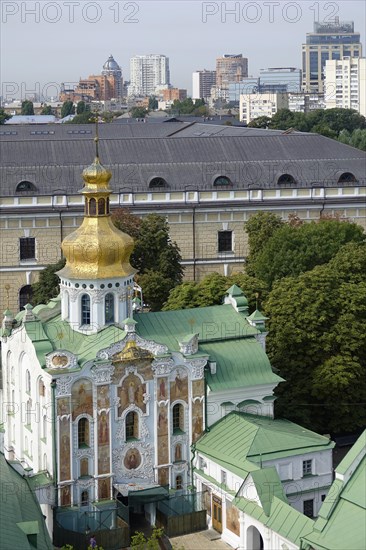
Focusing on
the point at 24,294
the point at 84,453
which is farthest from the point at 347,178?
the point at 84,453

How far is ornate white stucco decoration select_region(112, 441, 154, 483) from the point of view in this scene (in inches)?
1853

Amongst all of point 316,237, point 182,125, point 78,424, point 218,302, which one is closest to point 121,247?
point 78,424

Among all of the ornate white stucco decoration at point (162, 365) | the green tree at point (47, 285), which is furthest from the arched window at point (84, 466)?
the green tree at point (47, 285)

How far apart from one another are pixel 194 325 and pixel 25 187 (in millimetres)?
33581

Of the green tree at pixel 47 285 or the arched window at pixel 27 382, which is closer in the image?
the arched window at pixel 27 382

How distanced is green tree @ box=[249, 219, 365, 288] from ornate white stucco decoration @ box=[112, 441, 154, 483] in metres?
20.6

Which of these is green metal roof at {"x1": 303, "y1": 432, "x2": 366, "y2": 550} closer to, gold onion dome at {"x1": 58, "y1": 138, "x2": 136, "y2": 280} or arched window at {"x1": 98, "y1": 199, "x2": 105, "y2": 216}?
gold onion dome at {"x1": 58, "y1": 138, "x2": 136, "y2": 280}

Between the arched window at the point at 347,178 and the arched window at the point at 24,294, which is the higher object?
the arched window at the point at 347,178

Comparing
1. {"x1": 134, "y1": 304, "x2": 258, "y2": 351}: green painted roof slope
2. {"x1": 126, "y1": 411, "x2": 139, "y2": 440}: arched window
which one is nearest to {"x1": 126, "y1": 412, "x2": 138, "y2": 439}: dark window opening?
{"x1": 126, "y1": 411, "x2": 139, "y2": 440}: arched window

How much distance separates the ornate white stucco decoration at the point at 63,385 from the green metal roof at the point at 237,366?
5.88 m

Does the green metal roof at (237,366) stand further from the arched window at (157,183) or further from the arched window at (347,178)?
the arched window at (347,178)

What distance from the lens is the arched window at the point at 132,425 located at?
47.3 m

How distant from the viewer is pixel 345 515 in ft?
131

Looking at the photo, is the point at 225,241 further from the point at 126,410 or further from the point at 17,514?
the point at 17,514
